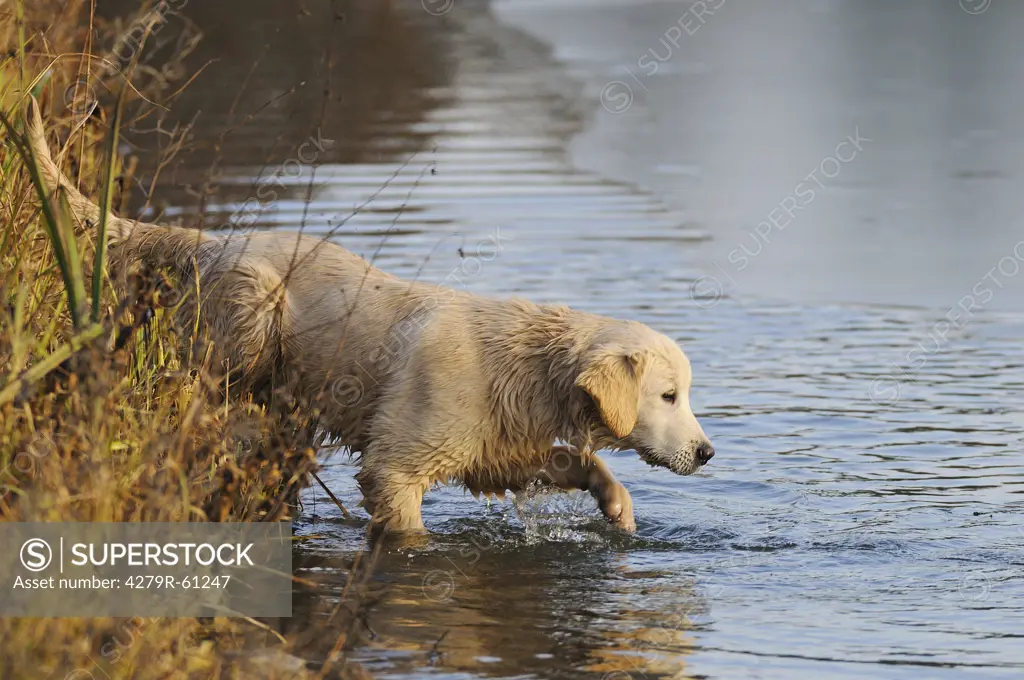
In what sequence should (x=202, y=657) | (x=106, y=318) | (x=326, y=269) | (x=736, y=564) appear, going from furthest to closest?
(x=326, y=269) < (x=736, y=564) < (x=106, y=318) < (x=202, y=657)

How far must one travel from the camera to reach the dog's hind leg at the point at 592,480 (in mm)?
7438

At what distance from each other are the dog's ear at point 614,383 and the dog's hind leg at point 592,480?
1.88ft

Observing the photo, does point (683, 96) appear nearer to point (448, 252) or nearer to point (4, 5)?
point (448, 252)

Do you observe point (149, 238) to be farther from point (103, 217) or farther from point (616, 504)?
point (616, 504)

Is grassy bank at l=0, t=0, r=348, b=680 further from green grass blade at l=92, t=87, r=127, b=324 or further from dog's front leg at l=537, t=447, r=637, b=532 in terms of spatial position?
dog's front leg at l=537, t=447, r=637, b=532

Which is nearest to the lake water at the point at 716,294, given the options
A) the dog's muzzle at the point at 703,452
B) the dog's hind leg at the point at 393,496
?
the dog's hind leg at the point at 393,496

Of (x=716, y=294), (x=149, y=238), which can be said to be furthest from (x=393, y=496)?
(x=716, y=294)

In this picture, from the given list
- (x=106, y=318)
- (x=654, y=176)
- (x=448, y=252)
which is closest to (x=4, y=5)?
(x=106, y=318)

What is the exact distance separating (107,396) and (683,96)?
18865 mm

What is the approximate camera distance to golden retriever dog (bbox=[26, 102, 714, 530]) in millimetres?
6980

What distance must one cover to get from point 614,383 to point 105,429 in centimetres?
237

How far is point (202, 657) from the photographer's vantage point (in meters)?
4.73

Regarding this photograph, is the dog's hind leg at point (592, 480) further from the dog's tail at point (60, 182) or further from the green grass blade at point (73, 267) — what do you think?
the green grass blade at point (73, 267)

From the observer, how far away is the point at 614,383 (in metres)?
6.80
